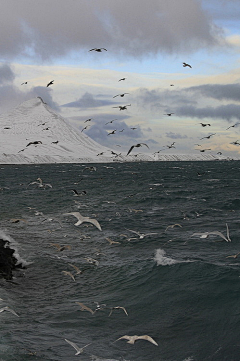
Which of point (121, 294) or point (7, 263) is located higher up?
point (7, 263)

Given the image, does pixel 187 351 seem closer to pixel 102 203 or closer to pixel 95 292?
pixel 95 292

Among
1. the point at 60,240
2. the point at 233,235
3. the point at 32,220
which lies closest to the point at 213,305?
the point at 233,235

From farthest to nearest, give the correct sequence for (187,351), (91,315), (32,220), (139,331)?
1. (32,220)
2. (91,315)
3. (139,331)
4. (187,351)

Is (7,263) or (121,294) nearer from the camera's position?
(121,294)

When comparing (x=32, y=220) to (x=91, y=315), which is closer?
(x=91, y=315)

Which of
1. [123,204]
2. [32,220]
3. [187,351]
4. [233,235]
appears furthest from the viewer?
[123,204]

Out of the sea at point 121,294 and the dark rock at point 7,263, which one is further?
the dark rock at point 7,263

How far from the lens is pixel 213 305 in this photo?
1288 centimetres

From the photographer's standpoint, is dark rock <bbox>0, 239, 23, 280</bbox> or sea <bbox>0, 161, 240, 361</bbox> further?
dark rock <bbox>0, 239, 23, 280</bbox>

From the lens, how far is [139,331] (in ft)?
37.0

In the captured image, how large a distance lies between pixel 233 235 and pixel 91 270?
938 centimetres

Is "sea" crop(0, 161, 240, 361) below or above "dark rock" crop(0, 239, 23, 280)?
below

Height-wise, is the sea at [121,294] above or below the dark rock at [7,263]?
below

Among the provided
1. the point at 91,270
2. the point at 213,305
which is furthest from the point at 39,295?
the point at 213,305
